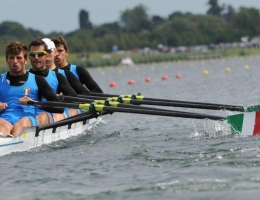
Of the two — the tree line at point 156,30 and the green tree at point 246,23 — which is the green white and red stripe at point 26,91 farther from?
the green tree at point 246,23

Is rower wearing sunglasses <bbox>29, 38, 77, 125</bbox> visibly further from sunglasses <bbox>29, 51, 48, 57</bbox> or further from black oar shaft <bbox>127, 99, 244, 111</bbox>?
black oar shaft <bbox>127, 99, 244, 111</bbox>

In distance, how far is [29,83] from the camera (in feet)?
37.0

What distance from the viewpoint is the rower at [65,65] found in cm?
1352

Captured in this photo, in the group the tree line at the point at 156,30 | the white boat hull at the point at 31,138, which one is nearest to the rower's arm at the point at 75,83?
the white boat hull at the point at 31,138

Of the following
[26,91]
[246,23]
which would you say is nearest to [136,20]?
[246,23]

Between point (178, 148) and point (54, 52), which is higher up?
point (54, 52)

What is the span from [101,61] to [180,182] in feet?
186

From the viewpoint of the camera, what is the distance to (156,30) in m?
137

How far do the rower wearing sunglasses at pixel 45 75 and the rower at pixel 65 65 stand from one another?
33.8 inches

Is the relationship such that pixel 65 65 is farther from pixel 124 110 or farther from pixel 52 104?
pixel 124 110

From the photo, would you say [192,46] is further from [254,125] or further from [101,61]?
[254,125]

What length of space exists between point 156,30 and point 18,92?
12643 cm

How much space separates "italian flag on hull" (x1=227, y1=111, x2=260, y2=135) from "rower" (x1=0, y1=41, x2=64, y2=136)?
2432 mm

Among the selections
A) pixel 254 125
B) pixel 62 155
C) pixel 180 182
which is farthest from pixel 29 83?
pixel 180 182
